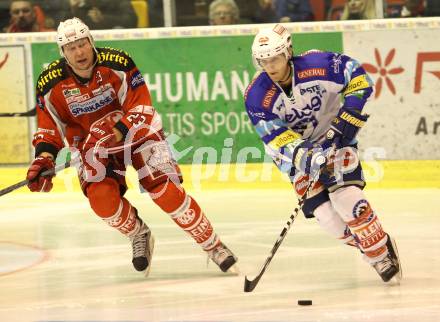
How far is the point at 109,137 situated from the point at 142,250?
595 millimetres

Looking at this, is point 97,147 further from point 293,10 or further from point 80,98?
point 293,10

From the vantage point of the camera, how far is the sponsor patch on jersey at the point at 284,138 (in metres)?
5.68

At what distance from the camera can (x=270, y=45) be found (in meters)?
5.63

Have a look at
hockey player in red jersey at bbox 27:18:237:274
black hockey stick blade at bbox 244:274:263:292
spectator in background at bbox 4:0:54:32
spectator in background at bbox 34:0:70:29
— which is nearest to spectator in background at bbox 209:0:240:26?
spectator in background at bbox 34:0:70:29

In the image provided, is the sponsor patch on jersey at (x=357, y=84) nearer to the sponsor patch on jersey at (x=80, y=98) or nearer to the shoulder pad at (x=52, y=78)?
the sponsor patch on jersey at (x=80, y=98)

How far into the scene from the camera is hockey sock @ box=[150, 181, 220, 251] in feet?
19.7

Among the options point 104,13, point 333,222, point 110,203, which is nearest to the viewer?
point 333,222

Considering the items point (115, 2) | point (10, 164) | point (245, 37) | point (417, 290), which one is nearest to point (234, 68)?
point (245, 37)

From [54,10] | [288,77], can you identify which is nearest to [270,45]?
[288,77]

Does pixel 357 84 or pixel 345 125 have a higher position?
pixel 357 84

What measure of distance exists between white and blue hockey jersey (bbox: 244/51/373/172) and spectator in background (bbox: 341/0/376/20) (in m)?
3.09

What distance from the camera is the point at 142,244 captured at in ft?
20.5

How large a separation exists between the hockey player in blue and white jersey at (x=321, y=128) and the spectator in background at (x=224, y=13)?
10.4ft

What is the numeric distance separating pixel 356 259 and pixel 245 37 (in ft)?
9.86
